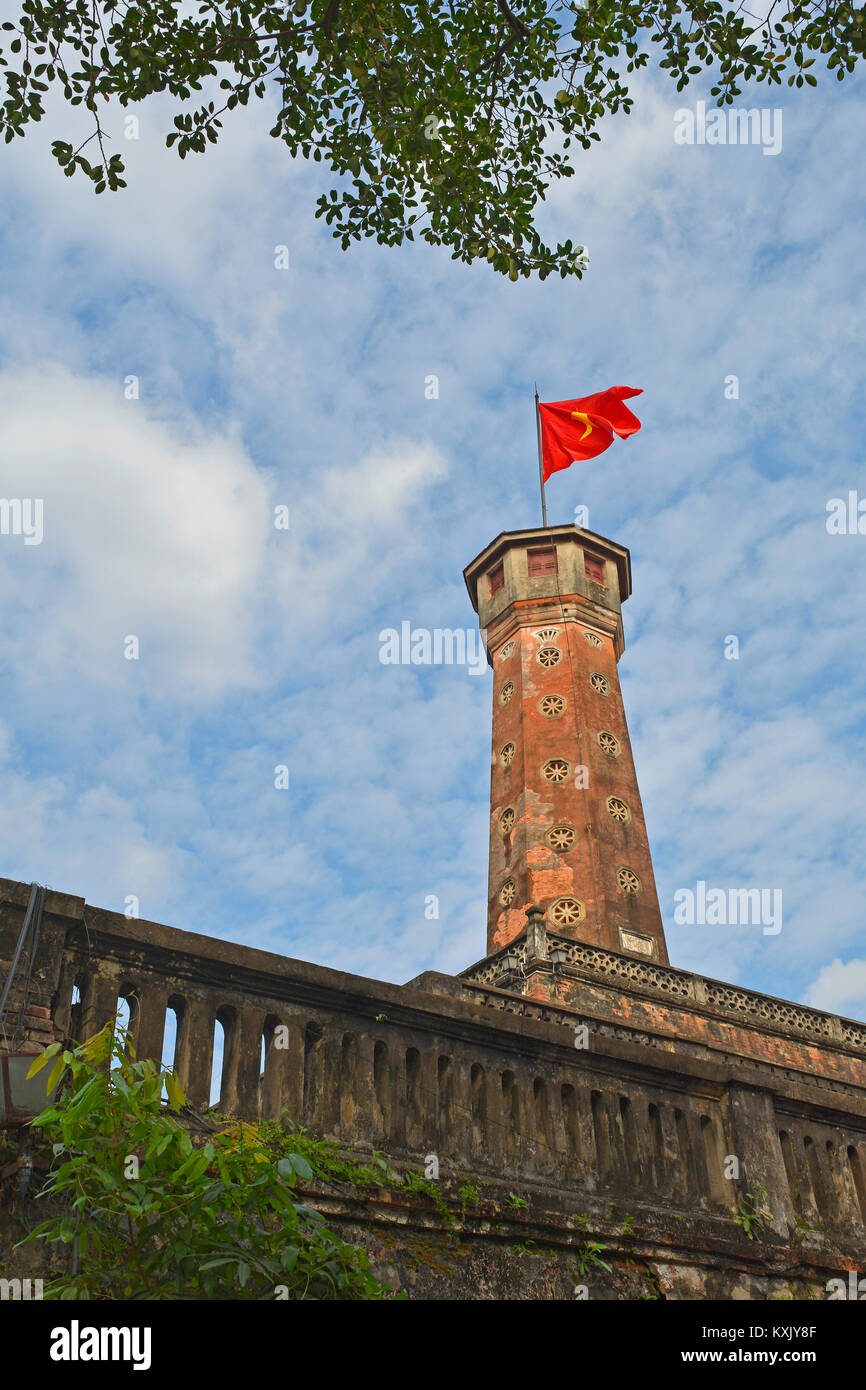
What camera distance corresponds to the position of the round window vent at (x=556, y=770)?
912 inches

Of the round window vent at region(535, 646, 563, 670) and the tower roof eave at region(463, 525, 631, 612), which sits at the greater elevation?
the tower roof eave at region(463, 525, 631, 612)

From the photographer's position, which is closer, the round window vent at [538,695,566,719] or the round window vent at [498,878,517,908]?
the round window vent at [498,878,517,908]

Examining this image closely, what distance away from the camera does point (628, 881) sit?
71.9 ft

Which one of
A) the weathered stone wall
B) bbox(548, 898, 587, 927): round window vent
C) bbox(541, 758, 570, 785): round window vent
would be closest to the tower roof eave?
bbox(541, 758, 570, 785): round window vent

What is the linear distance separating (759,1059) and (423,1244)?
1269 centimetres

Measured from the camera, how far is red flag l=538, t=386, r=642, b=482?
80.2 feet

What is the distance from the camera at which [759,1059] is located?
17.1m

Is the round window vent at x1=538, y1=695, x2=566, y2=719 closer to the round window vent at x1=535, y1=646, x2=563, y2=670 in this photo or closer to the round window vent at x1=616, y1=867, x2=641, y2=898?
the round window vent at x1=535, y1=646, x2=563, y2=670

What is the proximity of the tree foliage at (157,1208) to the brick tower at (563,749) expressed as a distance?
16774 mm

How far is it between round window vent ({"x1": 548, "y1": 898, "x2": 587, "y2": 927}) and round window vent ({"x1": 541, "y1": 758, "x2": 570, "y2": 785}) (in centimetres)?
261

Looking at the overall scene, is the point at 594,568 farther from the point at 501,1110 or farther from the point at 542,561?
the point at 501,1110

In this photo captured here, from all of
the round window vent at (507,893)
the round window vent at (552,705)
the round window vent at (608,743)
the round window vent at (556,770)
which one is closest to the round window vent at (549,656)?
the round window vent at (552,705)
